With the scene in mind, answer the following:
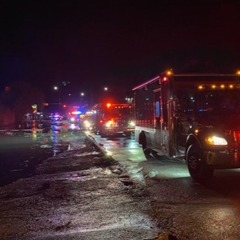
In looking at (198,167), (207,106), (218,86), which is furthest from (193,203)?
(218,86)

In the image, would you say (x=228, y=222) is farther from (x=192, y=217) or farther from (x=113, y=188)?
(x=113, y=188)

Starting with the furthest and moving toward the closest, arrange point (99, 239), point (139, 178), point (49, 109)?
point (49, 109) → point (139, 178) → point (99, 239)

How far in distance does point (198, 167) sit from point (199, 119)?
1396mm

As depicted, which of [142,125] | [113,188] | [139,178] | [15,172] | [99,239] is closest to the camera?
[99,239]

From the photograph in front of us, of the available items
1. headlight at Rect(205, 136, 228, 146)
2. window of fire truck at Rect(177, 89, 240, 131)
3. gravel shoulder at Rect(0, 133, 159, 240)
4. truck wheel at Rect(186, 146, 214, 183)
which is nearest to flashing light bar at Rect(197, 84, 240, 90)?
window of fire truck at Rect(177, 89, 240, 131)

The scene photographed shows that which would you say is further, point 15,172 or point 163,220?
point 15,172

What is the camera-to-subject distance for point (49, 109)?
11606 centimetres

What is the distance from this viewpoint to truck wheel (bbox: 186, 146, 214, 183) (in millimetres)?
10070

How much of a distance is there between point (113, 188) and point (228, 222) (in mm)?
3788

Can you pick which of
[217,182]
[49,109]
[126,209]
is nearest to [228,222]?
[126,209]

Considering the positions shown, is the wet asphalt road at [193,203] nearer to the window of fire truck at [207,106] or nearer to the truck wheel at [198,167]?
the truck wheel at [198,167]

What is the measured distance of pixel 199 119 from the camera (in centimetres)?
1110

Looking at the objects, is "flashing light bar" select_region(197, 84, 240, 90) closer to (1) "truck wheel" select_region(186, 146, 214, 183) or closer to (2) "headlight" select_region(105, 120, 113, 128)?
(1) "truck wheel" select_region(186, 146, 214, 183)

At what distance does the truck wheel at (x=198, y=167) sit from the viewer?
10.1 metres
